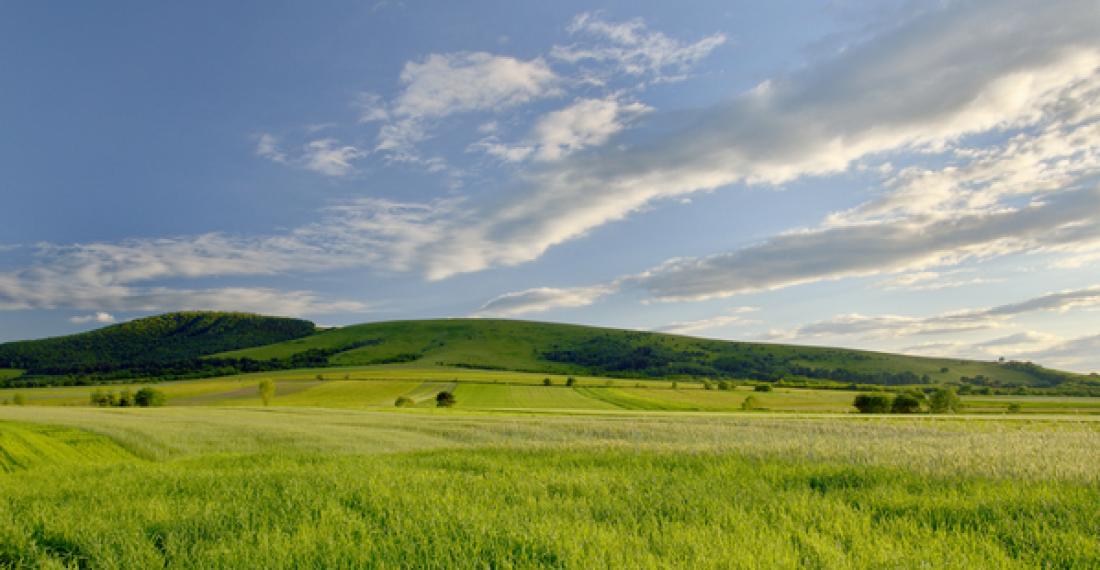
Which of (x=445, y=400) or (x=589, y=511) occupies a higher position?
(x=589, y=511)

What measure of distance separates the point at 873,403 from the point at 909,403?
423cm

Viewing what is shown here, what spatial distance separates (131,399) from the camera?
88.4 metres

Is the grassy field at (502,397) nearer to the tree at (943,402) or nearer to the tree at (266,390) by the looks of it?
the tree at (266,390)

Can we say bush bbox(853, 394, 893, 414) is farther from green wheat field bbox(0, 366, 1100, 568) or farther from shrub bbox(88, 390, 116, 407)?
shrub bbox(88, 390, 116, 407)

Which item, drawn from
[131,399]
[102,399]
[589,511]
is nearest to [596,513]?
[589,511]

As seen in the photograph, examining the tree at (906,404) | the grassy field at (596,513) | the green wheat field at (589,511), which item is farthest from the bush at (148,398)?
the tree at (906,404)

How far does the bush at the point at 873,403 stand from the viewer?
247 feet

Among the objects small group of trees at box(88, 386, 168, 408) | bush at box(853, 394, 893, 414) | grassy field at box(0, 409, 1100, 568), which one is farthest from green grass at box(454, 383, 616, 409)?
grassy field at box(0, 409, 1100, 568)

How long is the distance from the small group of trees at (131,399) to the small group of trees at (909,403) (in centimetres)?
10235

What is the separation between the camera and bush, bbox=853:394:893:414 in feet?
247

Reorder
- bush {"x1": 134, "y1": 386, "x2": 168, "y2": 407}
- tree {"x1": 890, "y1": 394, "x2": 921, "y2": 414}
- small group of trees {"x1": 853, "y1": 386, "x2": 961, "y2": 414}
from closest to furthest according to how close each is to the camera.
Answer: small group of trees {"x1": 853, "y1": 386, "x2": 961, "y2": 414}
tree {"x1": 890, "y1": 394, "x2": 921, "y2": 414}
bush {"x1": 134, "y1": 386, "x2": 168, "y2": 407}

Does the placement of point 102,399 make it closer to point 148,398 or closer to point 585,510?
point 148,398

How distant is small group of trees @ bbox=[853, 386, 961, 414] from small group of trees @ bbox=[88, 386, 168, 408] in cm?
10235

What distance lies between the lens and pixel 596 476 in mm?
8195
